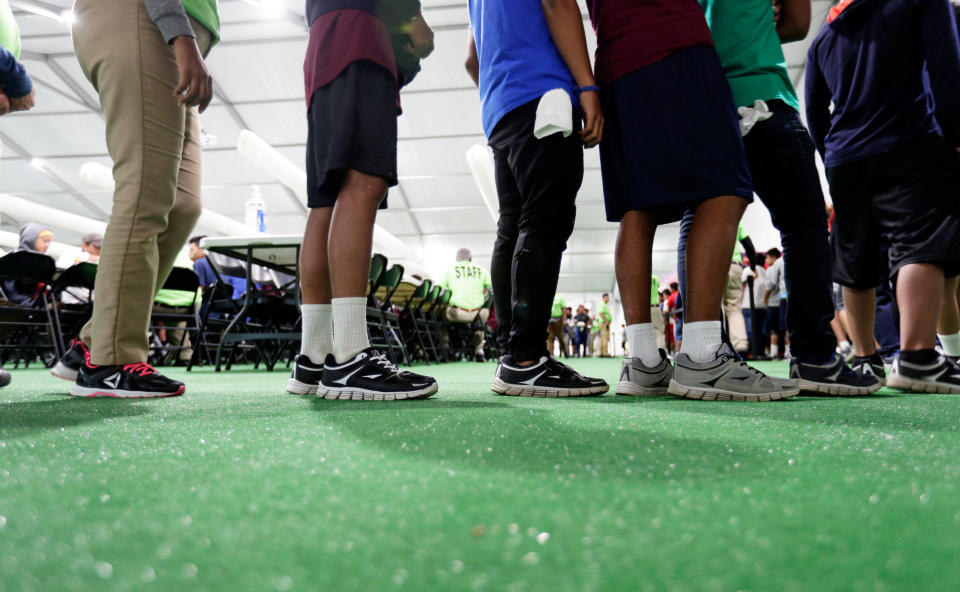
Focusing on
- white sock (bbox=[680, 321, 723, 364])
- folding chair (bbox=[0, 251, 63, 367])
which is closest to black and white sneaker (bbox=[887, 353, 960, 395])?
white sock (bbox=[680, 321, 723, 364])

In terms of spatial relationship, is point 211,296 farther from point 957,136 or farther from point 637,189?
point 957,136

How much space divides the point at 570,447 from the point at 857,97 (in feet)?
5.08

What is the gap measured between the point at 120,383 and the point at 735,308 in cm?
521

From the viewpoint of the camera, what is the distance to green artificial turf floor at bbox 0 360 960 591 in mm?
290

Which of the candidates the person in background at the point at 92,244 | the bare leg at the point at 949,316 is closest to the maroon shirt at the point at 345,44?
the bare leg at the point at 949,316

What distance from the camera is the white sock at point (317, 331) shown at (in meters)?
1.39

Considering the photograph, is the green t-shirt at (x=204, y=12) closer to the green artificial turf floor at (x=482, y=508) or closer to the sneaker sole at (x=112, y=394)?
the sneaker sole at (x=112, y=394)

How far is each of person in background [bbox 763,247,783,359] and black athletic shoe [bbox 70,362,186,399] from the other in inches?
212

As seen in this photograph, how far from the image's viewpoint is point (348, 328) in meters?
1.22

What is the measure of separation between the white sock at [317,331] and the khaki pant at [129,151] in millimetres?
367

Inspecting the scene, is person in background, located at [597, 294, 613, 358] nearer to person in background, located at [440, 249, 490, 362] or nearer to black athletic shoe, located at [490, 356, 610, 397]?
person in background, located at [440, 249, 490, 362]

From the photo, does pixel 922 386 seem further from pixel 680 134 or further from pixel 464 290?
pixel 464 290

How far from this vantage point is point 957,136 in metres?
1.40

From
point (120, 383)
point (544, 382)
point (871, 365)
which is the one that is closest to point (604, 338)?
point (871, 365)
